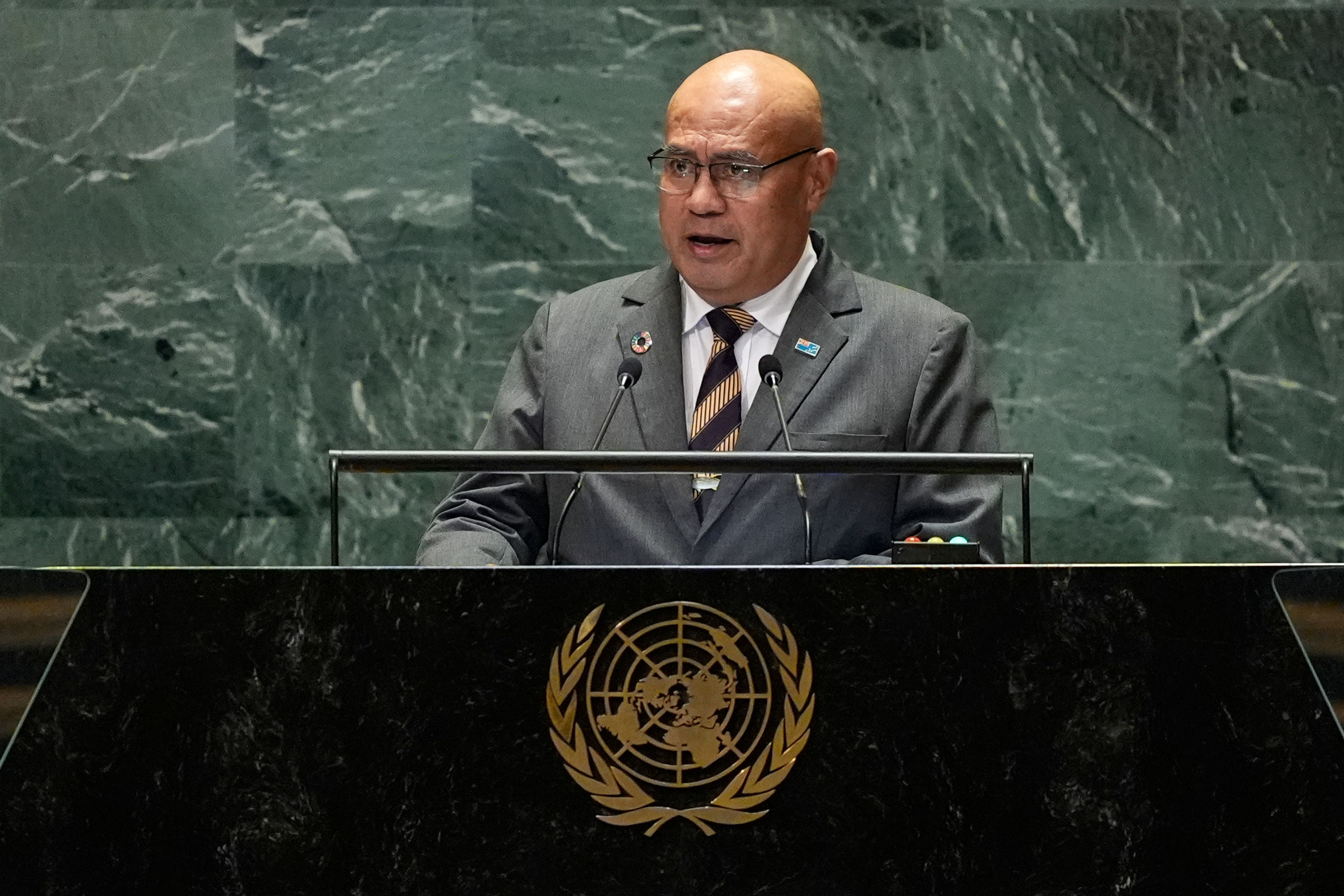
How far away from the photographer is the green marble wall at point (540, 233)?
14.6 ft

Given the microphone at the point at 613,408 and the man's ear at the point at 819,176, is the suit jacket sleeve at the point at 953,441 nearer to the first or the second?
the man's ear at the point at 819,176

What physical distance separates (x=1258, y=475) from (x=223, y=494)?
119 inches

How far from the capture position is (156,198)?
4469mm

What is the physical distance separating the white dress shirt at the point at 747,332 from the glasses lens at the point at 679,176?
206mm

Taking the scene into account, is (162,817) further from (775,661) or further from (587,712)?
(775,661)

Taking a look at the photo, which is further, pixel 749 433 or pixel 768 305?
pixel 768 305

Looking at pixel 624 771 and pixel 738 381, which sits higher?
pixel 738 381

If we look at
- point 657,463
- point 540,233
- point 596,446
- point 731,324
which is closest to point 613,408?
point 596,446

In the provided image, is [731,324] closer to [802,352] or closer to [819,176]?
[802,352]

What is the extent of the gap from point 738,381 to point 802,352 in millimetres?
145

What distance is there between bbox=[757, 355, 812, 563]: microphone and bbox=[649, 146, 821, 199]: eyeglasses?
378mm

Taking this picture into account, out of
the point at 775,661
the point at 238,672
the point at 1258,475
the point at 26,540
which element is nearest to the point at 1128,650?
the point at 775,661

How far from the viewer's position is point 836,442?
297cm

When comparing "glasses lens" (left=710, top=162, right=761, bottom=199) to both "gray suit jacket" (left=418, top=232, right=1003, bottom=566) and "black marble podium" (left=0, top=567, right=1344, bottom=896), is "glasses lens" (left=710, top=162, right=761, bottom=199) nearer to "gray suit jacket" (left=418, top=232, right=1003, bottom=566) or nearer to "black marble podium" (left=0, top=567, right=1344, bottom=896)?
"gray suit jacket" (left=418, top=232, right=1003, bottom=566)
